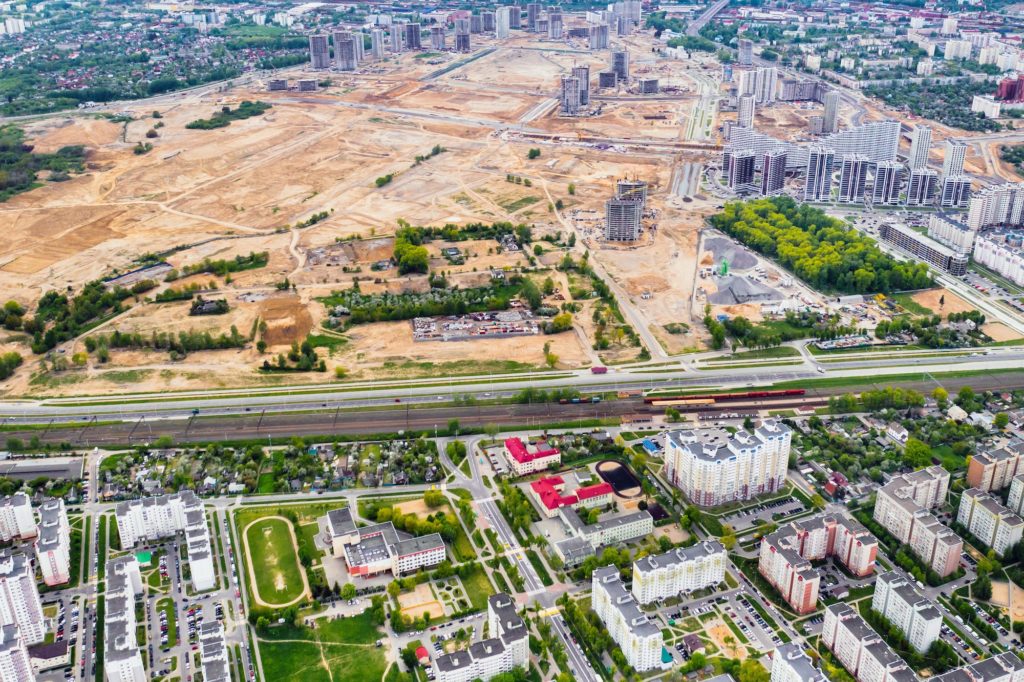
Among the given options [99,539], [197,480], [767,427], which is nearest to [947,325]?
[767,427]

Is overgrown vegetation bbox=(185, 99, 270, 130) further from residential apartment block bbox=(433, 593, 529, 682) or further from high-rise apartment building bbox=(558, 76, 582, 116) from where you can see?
residential apartment block bbox=(433, 593, 529, 682)

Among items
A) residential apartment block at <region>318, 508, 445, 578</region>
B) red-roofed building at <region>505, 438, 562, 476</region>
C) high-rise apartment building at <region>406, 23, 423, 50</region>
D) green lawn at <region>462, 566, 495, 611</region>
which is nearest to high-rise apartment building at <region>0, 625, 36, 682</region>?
residential apartment block at <region>318, 508, 445, 578</region>

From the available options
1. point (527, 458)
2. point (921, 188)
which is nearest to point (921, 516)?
point (527, 458)

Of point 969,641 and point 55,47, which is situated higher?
point 55,47

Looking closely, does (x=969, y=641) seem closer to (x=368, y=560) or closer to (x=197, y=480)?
(x=368, y=560)

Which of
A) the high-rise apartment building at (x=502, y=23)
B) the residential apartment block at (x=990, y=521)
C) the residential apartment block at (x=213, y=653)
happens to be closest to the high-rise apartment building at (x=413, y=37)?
the high-rise apartment building at (x=502, y=23)
